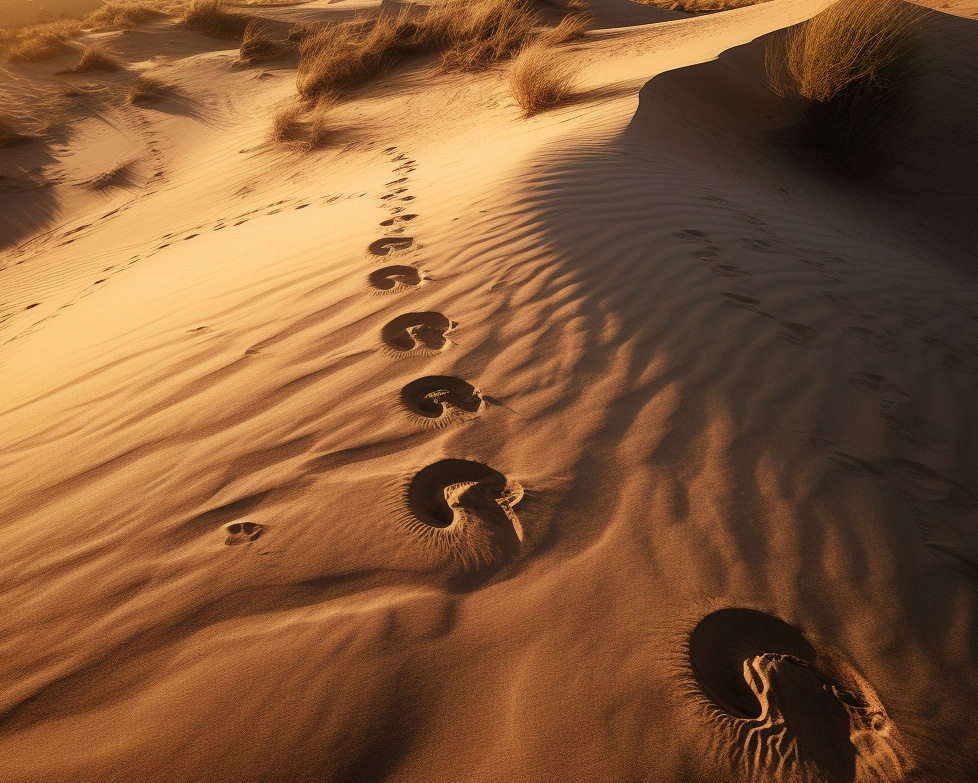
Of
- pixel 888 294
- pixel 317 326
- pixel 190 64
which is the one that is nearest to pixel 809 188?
pixel 888 294

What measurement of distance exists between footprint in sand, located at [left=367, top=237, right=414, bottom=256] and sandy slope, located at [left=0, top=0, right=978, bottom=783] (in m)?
0.02

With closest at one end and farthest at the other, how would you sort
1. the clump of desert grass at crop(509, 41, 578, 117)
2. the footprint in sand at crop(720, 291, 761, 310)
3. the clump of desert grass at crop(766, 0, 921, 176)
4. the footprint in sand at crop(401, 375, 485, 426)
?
the footprint in sand at crop(401, 375, 485, 426)
the footprint in sand at crop(720, 291, 761, 310)
the clump of desert grass at crop(766, 0, 921, 176)
the clump of desert grass at crop(509, 41, 578, 117)

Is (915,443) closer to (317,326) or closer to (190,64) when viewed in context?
(317,326)

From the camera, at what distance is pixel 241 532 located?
4.74 ft

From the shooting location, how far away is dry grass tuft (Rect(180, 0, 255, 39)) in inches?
507

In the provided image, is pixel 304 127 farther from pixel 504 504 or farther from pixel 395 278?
pixel 504 504

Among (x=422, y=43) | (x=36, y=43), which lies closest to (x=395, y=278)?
(x=422, y=43)

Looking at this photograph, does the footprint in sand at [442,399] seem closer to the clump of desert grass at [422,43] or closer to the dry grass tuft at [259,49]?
the clump of desert grass at [422,43]

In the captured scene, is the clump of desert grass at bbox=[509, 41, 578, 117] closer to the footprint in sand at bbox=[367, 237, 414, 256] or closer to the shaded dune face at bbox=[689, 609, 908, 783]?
the footprint in sand at bbox=[367, 237, 414, 256]

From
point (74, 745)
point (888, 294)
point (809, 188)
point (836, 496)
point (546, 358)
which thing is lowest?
point (809, 188)

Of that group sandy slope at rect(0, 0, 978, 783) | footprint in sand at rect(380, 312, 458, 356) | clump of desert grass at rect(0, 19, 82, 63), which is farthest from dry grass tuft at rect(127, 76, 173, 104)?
footprint in sand at rect(380, 312, 458, 356)

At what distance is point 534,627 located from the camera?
1234mm

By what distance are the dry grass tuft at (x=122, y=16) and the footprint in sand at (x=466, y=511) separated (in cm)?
1655

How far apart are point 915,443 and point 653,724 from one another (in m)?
1.49
